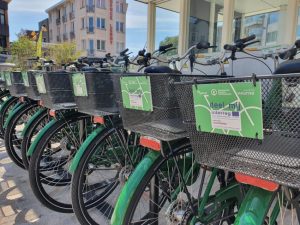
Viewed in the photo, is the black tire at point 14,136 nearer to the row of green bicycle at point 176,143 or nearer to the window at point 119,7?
the row of green bicycle at point 176,143

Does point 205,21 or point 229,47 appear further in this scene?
point 205,21

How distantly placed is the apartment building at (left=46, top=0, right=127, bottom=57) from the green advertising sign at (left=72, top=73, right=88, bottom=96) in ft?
88.3

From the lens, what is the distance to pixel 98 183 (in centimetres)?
260

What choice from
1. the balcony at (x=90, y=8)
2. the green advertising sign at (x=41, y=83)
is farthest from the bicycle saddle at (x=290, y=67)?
the balcony at (x=90, y=8)

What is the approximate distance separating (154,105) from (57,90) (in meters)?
1.17

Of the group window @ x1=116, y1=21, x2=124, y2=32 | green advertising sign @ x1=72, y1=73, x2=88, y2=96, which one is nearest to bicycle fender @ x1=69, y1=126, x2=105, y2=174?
green advertising sign @ x1=72, y1=73, x2=88, y2=96

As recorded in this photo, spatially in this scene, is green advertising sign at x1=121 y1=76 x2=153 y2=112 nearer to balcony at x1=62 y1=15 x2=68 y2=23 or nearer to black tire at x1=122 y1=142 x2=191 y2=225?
black tire at x1=122 y1=142 x2=191 y2=225

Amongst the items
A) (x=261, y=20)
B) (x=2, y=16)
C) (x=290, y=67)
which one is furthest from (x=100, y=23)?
(x=290, y=67)

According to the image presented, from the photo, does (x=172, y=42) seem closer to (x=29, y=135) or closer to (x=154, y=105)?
(x=29, y=135)

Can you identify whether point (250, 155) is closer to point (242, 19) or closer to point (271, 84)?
point (271, 84)

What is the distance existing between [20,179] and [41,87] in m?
1.22

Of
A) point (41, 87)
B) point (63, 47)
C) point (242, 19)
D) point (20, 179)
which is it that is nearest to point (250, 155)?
point (41, 87)

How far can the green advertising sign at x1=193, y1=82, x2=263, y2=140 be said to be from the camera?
98 cm

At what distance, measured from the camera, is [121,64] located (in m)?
2.97
